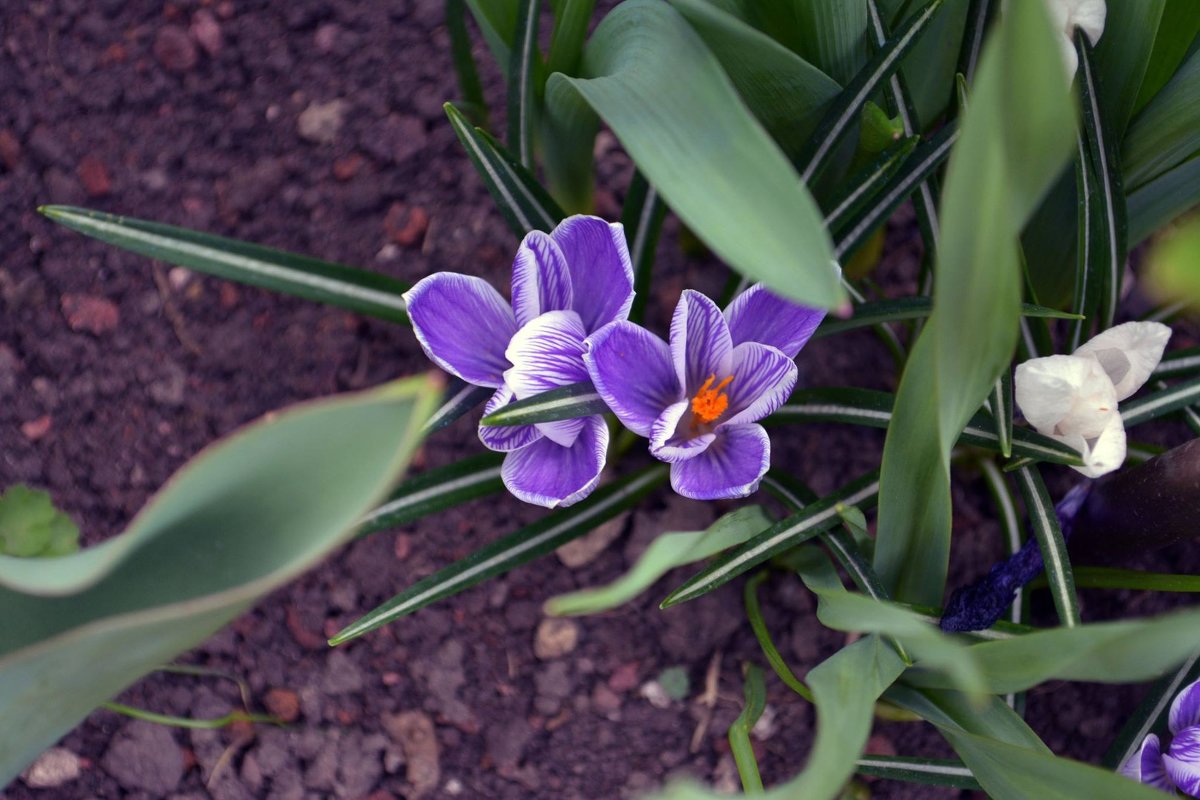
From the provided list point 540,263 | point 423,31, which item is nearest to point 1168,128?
point 540,263

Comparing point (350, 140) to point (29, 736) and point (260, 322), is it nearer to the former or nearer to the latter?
point (260, 322)

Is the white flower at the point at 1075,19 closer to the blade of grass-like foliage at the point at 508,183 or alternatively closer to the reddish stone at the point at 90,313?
the blade of grass-like foliage at the point at 508,183

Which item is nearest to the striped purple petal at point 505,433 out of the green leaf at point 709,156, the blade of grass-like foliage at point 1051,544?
the green leaf at point 709,156

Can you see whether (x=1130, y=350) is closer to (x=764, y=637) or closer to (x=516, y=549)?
(x=764, y=637)

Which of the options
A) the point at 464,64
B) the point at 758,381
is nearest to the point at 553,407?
the point at 758,381

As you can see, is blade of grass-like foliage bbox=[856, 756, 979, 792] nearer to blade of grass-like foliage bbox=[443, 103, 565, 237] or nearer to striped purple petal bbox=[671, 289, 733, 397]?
striped purple petal bbox=[671, 289, 733, 397]

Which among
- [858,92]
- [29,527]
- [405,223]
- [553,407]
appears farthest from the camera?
[405,223]

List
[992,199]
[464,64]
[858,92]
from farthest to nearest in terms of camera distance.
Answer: [464,64]
[858,92]
[992,199]
